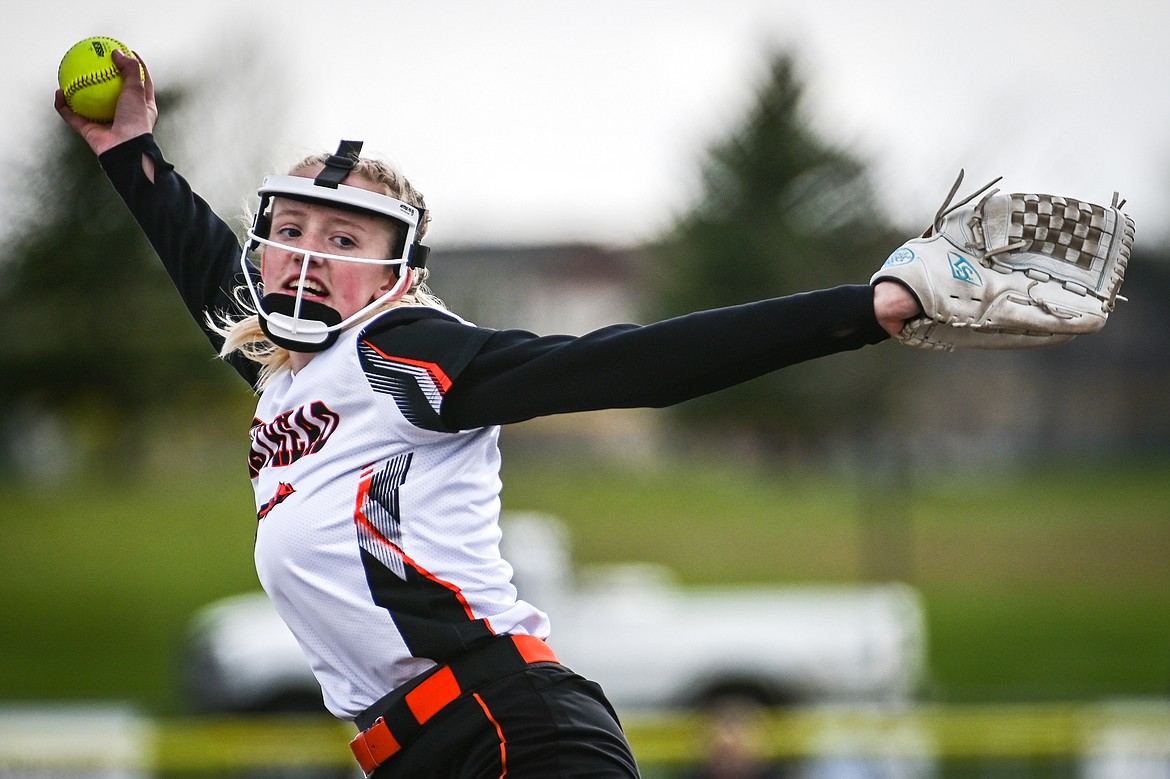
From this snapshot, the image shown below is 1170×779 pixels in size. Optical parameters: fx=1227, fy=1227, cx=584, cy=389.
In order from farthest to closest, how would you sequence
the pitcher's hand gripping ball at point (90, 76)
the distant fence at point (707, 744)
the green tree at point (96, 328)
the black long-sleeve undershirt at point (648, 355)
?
the green tree at point (96, 328)
the distant fence at point (707, 744)
the pitcher's hand gripping ball at point (90, 76)
the black long-sleeve undershirt at point (648, 355)

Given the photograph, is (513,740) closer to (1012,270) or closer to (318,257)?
(318,257)

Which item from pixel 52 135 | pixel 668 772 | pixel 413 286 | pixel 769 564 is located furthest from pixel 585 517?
pixel 413 286

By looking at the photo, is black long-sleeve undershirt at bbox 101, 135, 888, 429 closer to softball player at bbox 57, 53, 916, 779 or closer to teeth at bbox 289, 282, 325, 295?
softball player at bbox 57, 53, 916, 779

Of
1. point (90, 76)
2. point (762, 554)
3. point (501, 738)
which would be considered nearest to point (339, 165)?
point (90, 76)

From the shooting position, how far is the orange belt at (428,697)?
7.74 ft

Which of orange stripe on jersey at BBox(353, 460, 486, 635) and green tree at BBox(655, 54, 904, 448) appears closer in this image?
orange stripe on jersey at BBox(353, 460, 486, 635)

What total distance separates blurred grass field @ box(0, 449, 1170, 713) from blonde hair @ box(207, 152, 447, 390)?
880cm

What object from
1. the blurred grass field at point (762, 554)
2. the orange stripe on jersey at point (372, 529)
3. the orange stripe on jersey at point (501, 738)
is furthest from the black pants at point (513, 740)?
the blurred grass field at point (762, 554)

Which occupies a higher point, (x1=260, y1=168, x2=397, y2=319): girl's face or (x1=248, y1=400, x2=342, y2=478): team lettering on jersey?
(x1=260, y1=168, x2=397, y2=319): girl's face

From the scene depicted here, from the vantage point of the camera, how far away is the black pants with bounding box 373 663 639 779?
2328 millimetres

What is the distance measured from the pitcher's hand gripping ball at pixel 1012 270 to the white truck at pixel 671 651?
8.78 meters

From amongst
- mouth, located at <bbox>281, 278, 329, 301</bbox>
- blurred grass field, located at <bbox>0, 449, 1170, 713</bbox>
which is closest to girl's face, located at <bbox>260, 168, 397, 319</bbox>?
mouth, located at <bbox>281, 278, 329, 301</bbox>

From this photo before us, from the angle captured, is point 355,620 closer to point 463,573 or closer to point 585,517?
point 463,573

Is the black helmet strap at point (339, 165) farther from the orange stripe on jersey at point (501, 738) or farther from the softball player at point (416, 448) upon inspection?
the orange stripe on jersey at point (501, 738)
